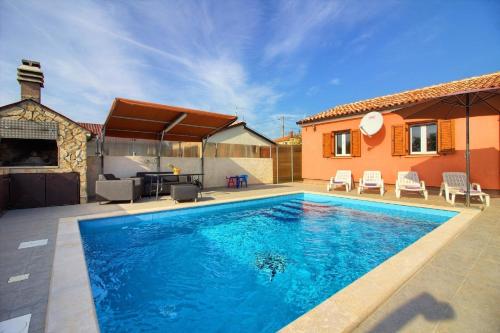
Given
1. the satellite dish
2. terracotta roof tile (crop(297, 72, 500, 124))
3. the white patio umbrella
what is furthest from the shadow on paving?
the satellite dish

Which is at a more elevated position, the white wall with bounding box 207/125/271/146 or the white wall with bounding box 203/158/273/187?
the white wall with bounding box 207/125/271/146

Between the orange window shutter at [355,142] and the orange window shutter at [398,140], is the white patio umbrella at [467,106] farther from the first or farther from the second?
the orange window shutter at [355,142]

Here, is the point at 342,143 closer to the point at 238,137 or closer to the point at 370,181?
the point at 370,181

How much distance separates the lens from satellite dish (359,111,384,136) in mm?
10258

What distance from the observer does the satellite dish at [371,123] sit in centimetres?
1026

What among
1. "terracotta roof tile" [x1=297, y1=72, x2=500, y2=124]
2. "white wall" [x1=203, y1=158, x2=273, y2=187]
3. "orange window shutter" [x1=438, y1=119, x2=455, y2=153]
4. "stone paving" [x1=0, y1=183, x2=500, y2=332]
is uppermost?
"terracotta roof tile" [x1=297, y1=72, x2=500, y2=124]

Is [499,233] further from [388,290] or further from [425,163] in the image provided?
[425,163]

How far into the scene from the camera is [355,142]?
37.2ft

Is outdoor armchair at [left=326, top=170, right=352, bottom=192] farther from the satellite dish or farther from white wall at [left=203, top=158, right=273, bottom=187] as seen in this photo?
white wall at [left=203, top=158, right=273, bottom=187]

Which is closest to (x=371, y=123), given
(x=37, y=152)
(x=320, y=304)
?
(x=320, y=304)

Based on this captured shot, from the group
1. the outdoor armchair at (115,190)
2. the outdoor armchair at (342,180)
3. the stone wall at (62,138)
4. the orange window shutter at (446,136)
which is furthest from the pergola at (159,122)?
the orange window shutter at (446,136)

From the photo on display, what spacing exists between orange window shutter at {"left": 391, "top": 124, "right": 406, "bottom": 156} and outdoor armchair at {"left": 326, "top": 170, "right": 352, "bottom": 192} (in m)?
2.07

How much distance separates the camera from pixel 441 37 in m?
9.76

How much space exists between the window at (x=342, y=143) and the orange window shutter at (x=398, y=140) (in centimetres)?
218
